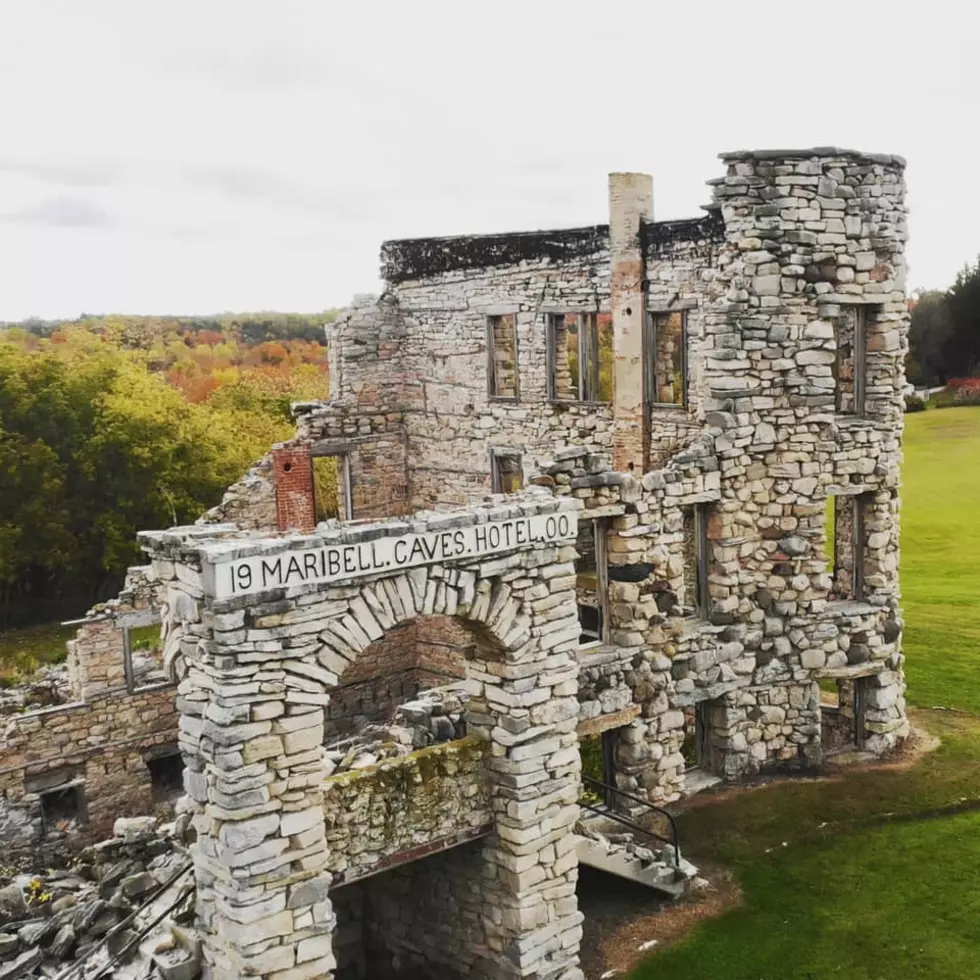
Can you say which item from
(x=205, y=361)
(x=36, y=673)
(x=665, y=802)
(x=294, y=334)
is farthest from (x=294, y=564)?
(x=294, y=334)

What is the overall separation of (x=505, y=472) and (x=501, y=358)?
2423mm

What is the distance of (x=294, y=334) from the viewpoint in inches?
3602

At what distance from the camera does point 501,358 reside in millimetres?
25656

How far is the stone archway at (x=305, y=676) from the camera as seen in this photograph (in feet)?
39.6

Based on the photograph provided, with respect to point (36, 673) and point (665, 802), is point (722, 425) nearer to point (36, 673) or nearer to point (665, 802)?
point (665, 802)

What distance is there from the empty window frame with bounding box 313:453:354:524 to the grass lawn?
37.2ft

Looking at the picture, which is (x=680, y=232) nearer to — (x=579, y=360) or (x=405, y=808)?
(x=579, y=360)

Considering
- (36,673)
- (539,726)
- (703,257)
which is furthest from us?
(36,673)

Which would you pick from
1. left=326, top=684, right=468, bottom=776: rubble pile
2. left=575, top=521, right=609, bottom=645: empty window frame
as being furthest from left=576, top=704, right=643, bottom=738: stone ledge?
left=326, top=684, right=468, bottom=776: rubble pile

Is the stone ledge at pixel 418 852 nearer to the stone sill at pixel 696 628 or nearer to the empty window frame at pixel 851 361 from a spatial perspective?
the stone sill at pixel 696 628

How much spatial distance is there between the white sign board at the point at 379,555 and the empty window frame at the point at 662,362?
317 inches

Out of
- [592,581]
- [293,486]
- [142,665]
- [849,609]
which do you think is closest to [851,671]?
[849,609]

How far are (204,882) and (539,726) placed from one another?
420 centimetres

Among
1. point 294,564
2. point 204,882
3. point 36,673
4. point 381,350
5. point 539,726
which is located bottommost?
point 36,673
